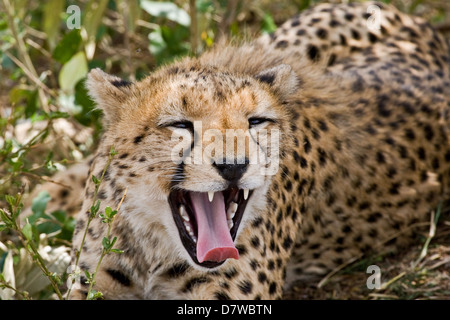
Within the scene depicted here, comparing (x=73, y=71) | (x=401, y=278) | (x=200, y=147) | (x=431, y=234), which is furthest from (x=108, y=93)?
(x=431, y=234)

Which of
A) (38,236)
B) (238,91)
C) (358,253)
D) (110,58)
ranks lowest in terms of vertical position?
(358,253)

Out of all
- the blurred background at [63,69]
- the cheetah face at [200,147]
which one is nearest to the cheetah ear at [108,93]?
the cheetah face at [200,147]

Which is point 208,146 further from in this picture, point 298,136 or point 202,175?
point 298,136

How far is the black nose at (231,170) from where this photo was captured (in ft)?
8.32

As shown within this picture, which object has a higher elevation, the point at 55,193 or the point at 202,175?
the point at 202,175

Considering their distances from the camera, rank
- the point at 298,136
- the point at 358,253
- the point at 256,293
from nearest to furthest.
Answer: the point at 256,293 → the point at 298,136 → the point at 358,253

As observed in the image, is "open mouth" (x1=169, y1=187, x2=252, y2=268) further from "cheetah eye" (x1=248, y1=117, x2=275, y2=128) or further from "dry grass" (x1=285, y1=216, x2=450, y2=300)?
"dry grass" (x1=285, y1=216, x2=450, y2=300)

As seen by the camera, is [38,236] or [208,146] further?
[38,236]

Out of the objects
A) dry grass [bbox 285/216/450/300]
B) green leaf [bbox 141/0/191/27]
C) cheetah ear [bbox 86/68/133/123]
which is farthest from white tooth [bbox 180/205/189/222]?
green leaf [bbox 141/0/191/27]

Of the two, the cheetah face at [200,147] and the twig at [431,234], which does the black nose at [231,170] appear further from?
the twig at [431,234]

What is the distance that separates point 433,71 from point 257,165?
1.94 meters
